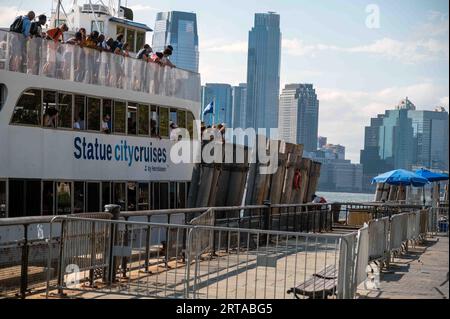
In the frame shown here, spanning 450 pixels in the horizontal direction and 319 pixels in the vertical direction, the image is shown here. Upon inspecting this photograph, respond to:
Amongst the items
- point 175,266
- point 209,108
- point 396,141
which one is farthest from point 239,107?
point 175,266

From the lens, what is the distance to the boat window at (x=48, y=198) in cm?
1822

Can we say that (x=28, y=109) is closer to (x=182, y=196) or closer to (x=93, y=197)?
(x=93, y=197)

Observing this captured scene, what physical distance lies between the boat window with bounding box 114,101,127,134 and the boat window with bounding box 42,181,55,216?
312 cm

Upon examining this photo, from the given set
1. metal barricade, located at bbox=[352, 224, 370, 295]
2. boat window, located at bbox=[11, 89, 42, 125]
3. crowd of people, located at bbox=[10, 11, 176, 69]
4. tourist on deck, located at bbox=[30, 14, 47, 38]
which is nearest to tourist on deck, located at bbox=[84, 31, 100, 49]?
crowd of people, located at bbox=[10, 11, 176, 69]

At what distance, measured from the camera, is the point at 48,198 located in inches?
722

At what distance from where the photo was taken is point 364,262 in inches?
446

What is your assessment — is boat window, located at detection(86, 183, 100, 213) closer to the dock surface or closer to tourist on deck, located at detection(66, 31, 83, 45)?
tourist on deck, located at detection(66, 31, 83, 45)

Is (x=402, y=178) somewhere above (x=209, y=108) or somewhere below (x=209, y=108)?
below

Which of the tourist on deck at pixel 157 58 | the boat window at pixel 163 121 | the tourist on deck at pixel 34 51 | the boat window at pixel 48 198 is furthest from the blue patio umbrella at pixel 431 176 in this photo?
the tourist on deck at pixel 34 51

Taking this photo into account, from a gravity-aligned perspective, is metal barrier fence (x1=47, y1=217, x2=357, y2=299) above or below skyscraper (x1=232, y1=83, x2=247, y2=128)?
below

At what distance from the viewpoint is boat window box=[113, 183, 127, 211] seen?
2102 centimetres

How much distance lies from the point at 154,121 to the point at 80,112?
361 centimetres

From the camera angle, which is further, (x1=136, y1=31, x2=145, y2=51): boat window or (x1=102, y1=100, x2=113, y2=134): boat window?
(x1=136, y1=31, x2=145, y2=51): boat window
